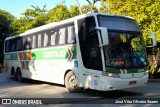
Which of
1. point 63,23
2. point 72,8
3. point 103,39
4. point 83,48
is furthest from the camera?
point 72,8

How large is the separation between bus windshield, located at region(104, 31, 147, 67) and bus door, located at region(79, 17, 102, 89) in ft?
1.50

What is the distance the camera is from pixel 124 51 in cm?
1218

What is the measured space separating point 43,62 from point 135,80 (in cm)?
598

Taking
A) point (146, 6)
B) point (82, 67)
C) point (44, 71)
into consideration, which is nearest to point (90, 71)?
point (82, 67)

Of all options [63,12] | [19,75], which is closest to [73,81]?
[19,75]

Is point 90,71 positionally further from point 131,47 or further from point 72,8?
point 72,8

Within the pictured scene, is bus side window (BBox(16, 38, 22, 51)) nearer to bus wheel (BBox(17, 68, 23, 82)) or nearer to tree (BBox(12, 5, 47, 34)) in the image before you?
bus wheel (BBox(17, 68, 23, 82))

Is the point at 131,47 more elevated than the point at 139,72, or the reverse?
the point at 131,47

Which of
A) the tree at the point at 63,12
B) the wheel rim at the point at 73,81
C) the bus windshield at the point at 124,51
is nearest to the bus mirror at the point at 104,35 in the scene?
the bus windshield at the point at 124,51

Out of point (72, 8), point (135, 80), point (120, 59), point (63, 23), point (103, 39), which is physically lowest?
point (135, 80)

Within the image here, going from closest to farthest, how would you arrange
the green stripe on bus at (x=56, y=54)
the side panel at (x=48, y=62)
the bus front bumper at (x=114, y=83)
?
1. the bus front bumper at (x=114, y=83)
2. the green stripe on bus at (x=56, y=54)
3. the side panel at (x=48, y=62)

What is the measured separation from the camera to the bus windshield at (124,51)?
468 inches

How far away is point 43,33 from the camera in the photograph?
16641 millimetres

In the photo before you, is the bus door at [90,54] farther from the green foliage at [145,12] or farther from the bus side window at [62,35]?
Result: the green foliage at [145,12]
